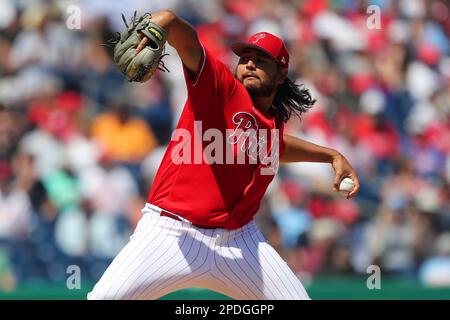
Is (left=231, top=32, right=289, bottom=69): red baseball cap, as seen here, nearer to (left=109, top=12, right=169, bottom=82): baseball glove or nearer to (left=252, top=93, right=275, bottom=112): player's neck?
(left=252, top=93, right=275, bottom=112): player's neck

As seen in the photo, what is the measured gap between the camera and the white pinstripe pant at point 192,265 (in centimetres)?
405

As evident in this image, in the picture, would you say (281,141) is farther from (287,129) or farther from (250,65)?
(287,129)

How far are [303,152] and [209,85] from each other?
1.04 meters

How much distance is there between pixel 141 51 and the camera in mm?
3562

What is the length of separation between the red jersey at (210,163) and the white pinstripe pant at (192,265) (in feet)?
0.27

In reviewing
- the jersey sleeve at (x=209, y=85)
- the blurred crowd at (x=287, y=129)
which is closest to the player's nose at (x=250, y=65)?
the jersey sleeve at (x=209, y=85)

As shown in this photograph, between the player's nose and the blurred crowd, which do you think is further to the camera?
the blurred crowd

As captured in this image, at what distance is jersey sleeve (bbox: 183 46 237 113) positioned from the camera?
402 centimetres

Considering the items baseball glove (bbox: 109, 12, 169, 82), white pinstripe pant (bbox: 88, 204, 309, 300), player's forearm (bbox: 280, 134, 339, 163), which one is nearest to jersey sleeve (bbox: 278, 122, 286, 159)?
player's forearm (bbox: 280, 134, 339, 163)

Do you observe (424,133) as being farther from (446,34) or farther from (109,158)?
(109,158)

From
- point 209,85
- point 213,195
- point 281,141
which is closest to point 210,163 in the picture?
point 213,195

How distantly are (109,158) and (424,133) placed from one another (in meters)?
3.34

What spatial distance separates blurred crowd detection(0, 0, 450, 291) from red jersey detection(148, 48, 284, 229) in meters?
3.56

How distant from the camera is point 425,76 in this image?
371 inches
